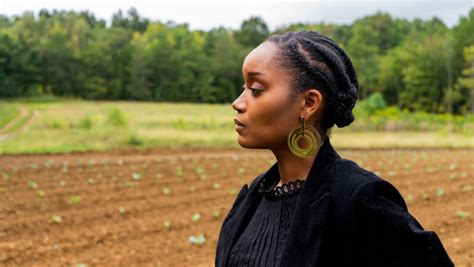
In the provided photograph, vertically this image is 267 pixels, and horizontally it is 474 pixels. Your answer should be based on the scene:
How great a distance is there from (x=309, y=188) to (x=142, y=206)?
7662mm

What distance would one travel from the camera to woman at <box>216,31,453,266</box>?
1.22 m

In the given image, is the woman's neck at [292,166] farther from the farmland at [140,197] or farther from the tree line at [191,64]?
the tree line at [191,64]

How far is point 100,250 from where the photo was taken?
6438mm

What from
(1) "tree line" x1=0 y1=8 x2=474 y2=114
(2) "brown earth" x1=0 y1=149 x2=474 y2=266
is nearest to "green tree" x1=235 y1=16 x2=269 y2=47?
(1) "tree line" x1=0 y1=8 x2=474 y2=114

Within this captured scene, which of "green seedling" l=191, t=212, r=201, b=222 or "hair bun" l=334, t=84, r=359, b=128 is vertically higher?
"hair bun" l=334, t=84, r=359, b=128

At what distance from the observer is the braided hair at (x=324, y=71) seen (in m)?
1.37

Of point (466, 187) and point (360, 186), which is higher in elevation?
point (360, 186)

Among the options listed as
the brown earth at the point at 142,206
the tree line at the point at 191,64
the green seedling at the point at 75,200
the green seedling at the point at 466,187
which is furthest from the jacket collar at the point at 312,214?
the tree line at the point at 191,64

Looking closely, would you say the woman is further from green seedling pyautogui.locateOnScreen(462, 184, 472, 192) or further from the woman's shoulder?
green seedling pyautogui.locateOnScreen(462, 184, 472, 192)

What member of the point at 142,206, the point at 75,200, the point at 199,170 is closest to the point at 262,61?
the point at 142,206

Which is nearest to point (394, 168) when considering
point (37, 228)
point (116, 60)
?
point (37, 228)

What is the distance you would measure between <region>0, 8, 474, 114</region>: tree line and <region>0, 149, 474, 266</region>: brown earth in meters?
37.7

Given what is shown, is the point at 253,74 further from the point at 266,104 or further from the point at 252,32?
the point at 252,32

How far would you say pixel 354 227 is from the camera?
123 cm
